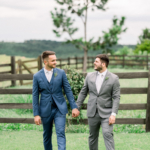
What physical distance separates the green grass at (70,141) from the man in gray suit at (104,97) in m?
1.32

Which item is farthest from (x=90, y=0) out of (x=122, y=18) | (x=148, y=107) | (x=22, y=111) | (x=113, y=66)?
(x=148, y=107)

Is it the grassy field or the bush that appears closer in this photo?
the grassy field

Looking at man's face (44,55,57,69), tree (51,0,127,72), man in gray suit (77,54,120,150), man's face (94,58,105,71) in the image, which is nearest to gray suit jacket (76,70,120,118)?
man in gray suit (77,54,120,150)

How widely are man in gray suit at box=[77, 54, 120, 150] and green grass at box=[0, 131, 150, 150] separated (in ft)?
4.34

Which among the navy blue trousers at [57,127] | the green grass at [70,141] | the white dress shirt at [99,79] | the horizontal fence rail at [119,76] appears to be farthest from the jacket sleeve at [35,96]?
the horizontal fence rail at [119,76]

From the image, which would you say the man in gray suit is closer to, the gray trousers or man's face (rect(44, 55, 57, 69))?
the gray trousers

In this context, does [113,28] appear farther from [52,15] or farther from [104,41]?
[52,15]

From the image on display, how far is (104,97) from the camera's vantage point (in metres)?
3.92

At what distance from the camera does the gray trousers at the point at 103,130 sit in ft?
12.6

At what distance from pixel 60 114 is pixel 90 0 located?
2426cm

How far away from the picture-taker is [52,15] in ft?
86.0

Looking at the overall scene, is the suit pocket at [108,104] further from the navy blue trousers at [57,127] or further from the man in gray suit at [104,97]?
the navy blue trousers at [57,127]

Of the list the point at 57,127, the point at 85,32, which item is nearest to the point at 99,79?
the point at 57,127

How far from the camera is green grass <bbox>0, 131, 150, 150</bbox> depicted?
515 cm
